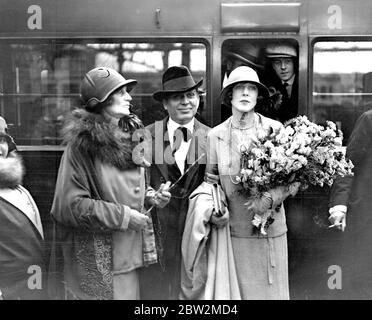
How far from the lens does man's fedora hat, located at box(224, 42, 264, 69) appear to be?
492cm

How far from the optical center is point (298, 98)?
4.94 meters

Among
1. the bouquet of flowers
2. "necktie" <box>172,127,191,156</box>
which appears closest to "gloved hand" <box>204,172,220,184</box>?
the bouquet of flowers

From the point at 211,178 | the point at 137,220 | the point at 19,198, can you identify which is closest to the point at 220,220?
the point at 211,178

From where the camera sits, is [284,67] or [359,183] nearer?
[284,67]

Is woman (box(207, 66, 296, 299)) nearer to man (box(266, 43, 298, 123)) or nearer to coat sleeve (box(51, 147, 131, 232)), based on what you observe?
man (box(266, 43, 298, 123))

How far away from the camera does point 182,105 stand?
16.4 feet

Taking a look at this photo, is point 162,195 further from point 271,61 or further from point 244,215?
point 271,61

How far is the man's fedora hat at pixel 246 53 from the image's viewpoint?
492 centimetres

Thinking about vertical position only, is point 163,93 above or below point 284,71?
below

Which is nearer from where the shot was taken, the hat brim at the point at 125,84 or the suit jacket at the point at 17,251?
the hat brim at the point at 125,84

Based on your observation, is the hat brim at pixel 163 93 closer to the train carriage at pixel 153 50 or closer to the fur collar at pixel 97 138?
the train carriage at pixel 153 50

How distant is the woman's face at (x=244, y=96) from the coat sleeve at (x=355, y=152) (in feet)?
2.12

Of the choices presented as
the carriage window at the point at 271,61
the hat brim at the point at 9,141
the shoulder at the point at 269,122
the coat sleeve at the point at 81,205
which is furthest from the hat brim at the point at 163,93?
the hat brim at the point at 9,141

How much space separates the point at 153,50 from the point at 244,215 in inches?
45.3
